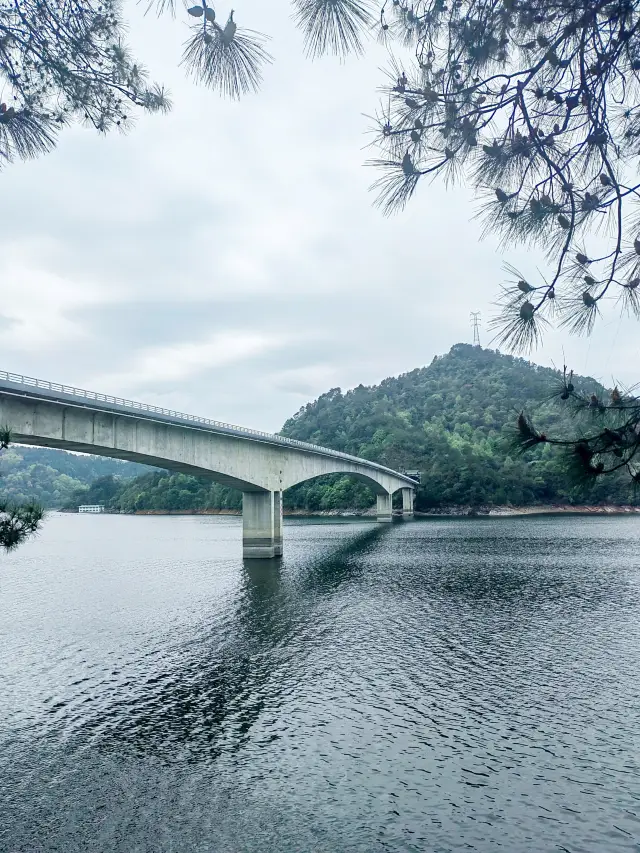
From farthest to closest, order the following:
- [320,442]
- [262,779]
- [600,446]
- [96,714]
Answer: [320,442] → [96,714] → [262,779] → [600,446]

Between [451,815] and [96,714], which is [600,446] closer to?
[451,815]

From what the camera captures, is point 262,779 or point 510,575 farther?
point 510,575

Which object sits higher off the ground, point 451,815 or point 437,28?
point 437,28

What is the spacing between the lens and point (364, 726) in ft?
42.5

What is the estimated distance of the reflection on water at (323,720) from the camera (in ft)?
30.5

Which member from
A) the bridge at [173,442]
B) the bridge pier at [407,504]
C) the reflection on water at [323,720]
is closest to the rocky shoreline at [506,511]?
the bridge pier at [407,504]

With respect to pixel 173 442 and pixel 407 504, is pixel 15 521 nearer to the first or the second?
pixel 173 442

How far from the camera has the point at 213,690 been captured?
1554cm

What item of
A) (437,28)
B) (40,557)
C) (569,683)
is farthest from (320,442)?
(437,28)

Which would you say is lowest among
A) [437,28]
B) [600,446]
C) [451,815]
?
[451,815]

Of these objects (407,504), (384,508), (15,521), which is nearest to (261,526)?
(15,521)

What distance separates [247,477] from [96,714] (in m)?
29.6

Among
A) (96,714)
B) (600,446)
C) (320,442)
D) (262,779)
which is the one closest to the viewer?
(600,446)

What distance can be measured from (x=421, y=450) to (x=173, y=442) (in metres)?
90.5
